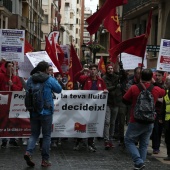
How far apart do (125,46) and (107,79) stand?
155 cm

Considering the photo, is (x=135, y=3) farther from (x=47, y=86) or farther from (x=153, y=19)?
(x=47, y=86)

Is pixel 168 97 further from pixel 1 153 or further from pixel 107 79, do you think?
pixel 1 153

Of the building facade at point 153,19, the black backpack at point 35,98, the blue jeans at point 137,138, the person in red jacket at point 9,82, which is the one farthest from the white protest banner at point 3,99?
the building facade at point 153,19

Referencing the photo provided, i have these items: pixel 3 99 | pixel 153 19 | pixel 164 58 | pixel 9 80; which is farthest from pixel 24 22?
pixel 3 99

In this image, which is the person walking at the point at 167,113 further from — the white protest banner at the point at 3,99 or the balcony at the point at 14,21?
the balcony at the point at 14,21

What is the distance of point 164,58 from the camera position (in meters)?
12.6

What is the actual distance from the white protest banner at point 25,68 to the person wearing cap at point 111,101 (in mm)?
2327

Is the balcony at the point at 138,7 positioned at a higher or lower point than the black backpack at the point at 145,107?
higher

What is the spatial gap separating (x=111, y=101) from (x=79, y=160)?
2.16 m

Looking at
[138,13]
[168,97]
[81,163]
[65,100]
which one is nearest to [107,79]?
[65,100]

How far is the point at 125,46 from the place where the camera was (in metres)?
10.1

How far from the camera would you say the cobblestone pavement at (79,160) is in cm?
885

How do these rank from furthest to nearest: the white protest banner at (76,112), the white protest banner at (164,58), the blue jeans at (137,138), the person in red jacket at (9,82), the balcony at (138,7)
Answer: the balcony at (138,7)
the white protest banner at (164,58)
the person in red jacket at (9,82)
the white protest banner at (76,112)
the blue jeans at (137,138)

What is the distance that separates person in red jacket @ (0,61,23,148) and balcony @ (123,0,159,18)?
709 inches
